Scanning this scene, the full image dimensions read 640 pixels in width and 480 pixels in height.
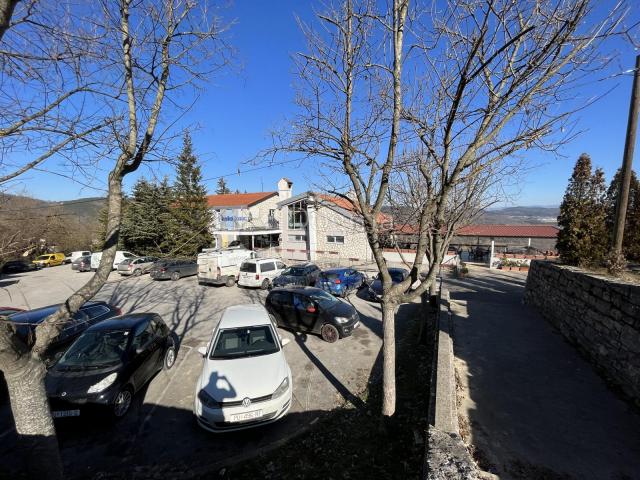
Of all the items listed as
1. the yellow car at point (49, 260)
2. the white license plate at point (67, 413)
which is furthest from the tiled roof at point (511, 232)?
the yellow car at point (49, 260)

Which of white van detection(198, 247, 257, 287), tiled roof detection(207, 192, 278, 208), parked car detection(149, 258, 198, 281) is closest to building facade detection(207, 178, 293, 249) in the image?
tiled roof detection(207, 192, 278, 208)

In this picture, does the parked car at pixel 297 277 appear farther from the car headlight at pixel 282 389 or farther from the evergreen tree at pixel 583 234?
the evergreen tree at pixel 583 234

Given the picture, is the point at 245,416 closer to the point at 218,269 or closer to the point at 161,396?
the point at 161,396

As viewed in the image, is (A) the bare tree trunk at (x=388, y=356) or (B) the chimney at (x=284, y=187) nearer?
(A) the bare tree trunk at (x=388, y=356)

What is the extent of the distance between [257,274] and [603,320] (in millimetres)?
13753

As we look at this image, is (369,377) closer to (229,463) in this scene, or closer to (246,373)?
(246,373)

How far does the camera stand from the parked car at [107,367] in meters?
4.87

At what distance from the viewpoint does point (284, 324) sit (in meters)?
9.70

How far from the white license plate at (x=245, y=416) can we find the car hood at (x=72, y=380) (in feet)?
8.46

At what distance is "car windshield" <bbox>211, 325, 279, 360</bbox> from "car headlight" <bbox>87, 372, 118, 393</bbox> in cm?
173

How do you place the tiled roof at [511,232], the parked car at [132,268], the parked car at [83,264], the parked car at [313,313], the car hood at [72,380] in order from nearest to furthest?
1. the car hood at [72,380]
2. the parked car at [313,313]
3. the parked car at [132,268]
4. the parked car at [83,264]
5. the tiled roof at [511,232]

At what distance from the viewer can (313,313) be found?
898 cm

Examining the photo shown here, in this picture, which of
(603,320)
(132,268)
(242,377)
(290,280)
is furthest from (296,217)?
(603,320)

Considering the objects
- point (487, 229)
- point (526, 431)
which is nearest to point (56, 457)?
point (526, 431)
